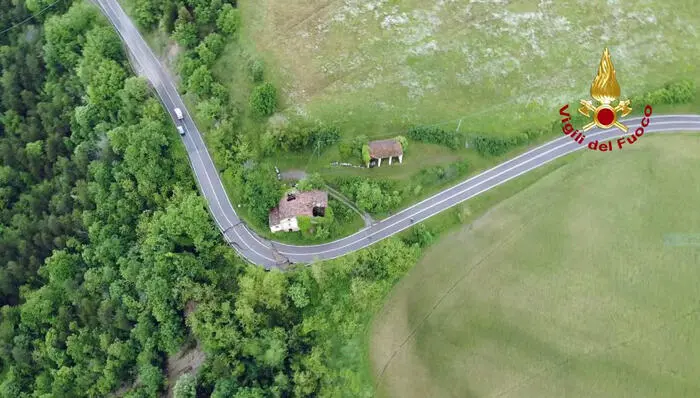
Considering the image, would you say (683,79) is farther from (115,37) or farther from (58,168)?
(58,168)

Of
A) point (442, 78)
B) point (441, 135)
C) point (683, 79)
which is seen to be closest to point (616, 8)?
point (683, 79)

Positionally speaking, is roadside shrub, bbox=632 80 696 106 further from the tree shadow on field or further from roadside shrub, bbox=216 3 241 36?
roadside shrub, bbox=216 3 241 36

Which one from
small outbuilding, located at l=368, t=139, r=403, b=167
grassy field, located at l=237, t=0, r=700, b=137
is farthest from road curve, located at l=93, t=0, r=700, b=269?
small outbuilding, located at l=368, t=139, r=403, b=167

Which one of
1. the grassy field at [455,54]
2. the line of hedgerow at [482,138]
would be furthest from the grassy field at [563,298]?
the grassy field at [455,54]

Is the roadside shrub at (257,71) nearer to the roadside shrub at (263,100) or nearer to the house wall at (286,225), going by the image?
the roadside shrub at (263,100)

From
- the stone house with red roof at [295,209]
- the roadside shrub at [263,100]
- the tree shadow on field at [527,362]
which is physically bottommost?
the tree shadow on field at [527,362]

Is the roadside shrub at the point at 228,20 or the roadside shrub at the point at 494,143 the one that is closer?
the roadside shrub at the point at 494,143
